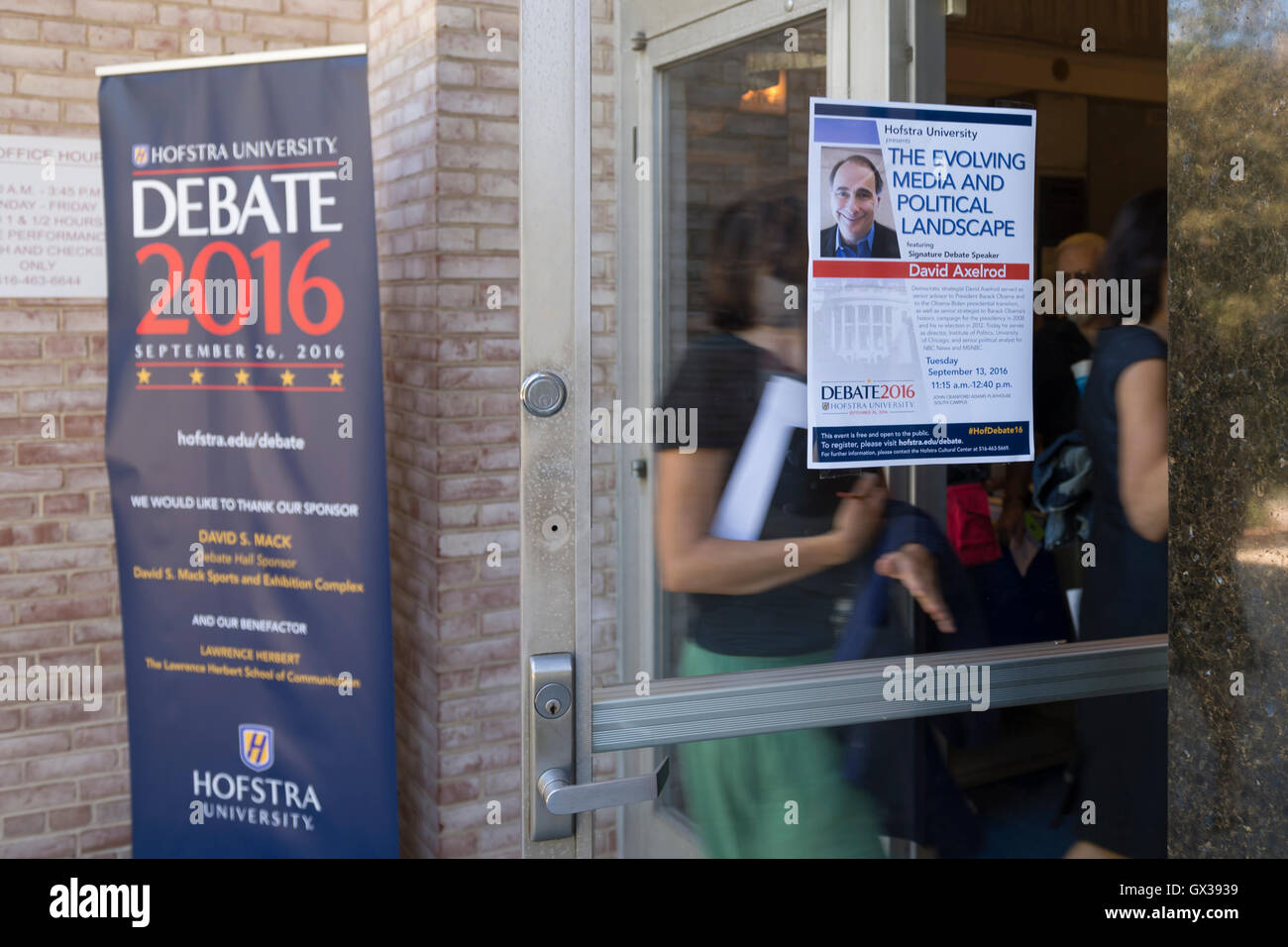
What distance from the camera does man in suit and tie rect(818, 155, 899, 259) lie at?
1.52m

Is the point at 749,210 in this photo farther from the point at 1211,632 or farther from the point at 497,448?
the point at 497,448

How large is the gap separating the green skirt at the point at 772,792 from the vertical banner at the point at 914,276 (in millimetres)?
356

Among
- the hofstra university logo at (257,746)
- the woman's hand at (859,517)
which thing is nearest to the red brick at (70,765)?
the hofstra university logo at (257,746)

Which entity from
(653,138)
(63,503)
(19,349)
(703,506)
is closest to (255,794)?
(63,503)

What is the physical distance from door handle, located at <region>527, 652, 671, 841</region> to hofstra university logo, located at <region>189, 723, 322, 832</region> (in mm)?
1783

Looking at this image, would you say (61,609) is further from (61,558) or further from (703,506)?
(703,506)

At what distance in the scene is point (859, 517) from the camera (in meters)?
1.58

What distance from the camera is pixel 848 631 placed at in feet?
5.20

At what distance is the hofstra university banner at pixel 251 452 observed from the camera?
2.89m

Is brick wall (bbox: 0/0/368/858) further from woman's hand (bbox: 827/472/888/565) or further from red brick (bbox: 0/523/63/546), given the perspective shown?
woman's hand (bbox: 827/472/888/565)

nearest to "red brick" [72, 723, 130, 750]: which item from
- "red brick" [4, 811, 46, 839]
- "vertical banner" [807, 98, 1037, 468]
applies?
"red brick" [4, 811, 46, 839]

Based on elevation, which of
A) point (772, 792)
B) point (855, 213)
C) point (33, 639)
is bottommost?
point (33, 639)

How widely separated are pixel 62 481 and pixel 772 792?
8.85 feet

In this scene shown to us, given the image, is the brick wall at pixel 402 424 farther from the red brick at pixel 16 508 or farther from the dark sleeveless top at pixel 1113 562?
the dark sleeveless top at pixel 1113 562
